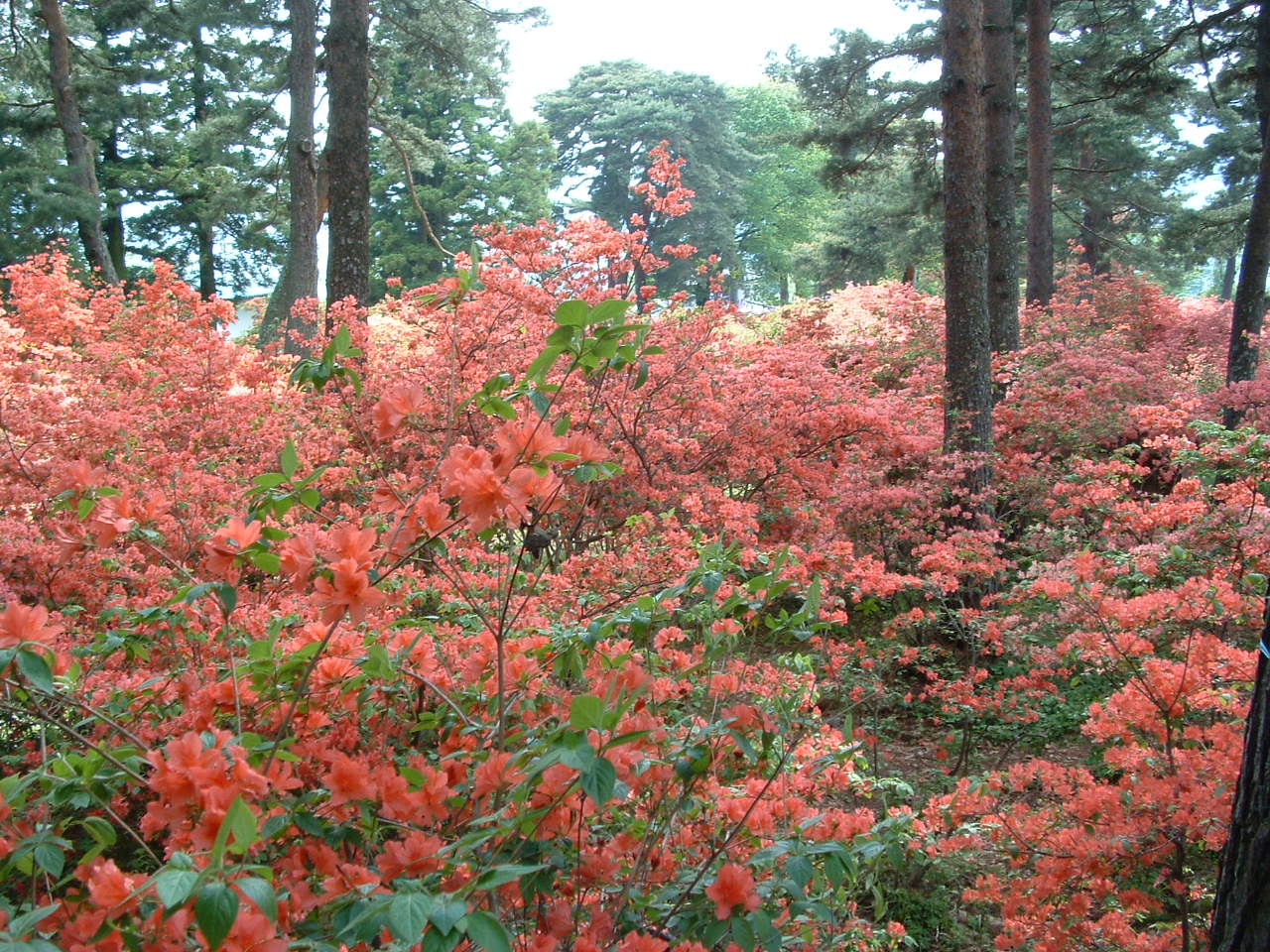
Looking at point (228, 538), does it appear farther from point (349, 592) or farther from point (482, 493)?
point (482, 493)

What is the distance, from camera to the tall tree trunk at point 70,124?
45.0ft

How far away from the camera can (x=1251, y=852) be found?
1.61 metres

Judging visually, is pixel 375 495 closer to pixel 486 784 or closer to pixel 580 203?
pixel 486 784

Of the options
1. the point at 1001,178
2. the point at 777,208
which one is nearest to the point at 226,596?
the point at 1001,178

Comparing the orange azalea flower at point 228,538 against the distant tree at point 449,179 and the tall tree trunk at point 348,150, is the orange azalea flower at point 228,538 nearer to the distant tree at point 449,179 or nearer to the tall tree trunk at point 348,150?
the tall tree trunk at point 348,150

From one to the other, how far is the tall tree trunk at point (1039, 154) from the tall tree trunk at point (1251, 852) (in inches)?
436

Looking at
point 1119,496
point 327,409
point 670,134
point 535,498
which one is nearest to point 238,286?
point 670,134

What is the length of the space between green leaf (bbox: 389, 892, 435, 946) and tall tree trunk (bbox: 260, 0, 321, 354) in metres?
11.0

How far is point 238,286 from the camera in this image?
26.8 m

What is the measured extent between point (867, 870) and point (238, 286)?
27.5m

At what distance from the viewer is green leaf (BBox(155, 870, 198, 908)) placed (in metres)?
0.90

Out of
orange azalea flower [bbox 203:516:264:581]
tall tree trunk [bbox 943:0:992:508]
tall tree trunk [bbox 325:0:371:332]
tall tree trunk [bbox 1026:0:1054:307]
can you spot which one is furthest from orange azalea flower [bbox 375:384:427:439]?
tall tree trunk [bbox 1026:0:1054:307]

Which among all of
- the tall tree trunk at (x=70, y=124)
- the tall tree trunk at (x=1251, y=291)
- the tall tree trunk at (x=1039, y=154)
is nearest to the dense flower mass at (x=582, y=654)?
the tall tree trunk at (x=1251, y=291)

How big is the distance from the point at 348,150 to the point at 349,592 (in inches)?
315
